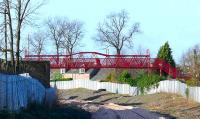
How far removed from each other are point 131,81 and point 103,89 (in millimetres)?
5392

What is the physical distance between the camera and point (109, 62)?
8556cm

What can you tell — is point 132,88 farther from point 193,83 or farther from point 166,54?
point 193,83

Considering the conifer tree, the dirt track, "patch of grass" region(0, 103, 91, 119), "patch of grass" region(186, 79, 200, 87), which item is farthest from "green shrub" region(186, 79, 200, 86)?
the conifer tree

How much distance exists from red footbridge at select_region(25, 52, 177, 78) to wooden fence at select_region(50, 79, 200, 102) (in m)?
3.10

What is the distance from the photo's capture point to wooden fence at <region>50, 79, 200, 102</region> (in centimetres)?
5360

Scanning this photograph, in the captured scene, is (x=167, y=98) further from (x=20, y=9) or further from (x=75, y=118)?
(x=75, y=118)

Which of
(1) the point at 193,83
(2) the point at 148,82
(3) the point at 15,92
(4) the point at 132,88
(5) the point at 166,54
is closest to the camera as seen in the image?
(3) the point at 15,92

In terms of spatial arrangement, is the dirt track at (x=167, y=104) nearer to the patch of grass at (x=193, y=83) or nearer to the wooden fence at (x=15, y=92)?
the patch of grass at (x=193, y=83)

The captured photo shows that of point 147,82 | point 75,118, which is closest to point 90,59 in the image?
point 147,82

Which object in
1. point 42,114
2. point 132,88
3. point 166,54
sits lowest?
point 132,88

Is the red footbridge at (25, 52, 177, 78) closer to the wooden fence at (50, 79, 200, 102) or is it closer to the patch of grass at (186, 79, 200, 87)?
the wooden fence at (50, 79, 200, 102)

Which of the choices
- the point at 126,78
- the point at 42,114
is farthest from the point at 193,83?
the point at 42,114

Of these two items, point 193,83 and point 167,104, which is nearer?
point 167,104

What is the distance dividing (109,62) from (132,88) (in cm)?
843
